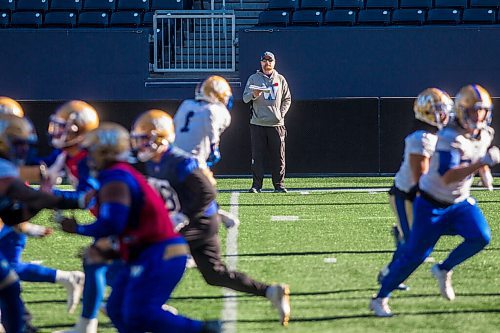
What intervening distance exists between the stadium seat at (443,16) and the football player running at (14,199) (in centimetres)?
1552

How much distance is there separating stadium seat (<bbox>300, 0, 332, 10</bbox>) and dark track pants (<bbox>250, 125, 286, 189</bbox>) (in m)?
6.28

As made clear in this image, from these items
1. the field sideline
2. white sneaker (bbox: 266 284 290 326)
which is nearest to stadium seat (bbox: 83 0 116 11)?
the field sideline

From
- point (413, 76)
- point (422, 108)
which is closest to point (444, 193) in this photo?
point (422, 108)

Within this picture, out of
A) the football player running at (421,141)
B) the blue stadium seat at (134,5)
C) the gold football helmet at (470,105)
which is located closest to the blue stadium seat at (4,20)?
the blue stadium seat at (134,5)

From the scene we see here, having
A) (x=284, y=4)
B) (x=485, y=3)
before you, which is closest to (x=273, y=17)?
(x=284, y=4)

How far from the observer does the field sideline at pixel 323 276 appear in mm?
7070

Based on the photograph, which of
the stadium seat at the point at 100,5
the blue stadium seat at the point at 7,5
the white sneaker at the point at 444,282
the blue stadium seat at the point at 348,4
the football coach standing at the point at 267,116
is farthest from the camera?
the stadium seat at the point at 100,5

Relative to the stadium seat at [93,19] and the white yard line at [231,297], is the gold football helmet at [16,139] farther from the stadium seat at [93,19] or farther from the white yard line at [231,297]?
the stadium seat at [93,19]

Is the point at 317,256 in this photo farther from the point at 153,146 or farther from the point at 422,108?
the point at 153,146

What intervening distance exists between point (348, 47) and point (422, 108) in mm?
13099

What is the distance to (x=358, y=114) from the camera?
18.5m

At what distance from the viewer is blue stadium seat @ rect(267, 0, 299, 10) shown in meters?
21.4

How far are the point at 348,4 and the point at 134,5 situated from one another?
4.11 metres

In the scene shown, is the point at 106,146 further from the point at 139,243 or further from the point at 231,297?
the point at 231,297
